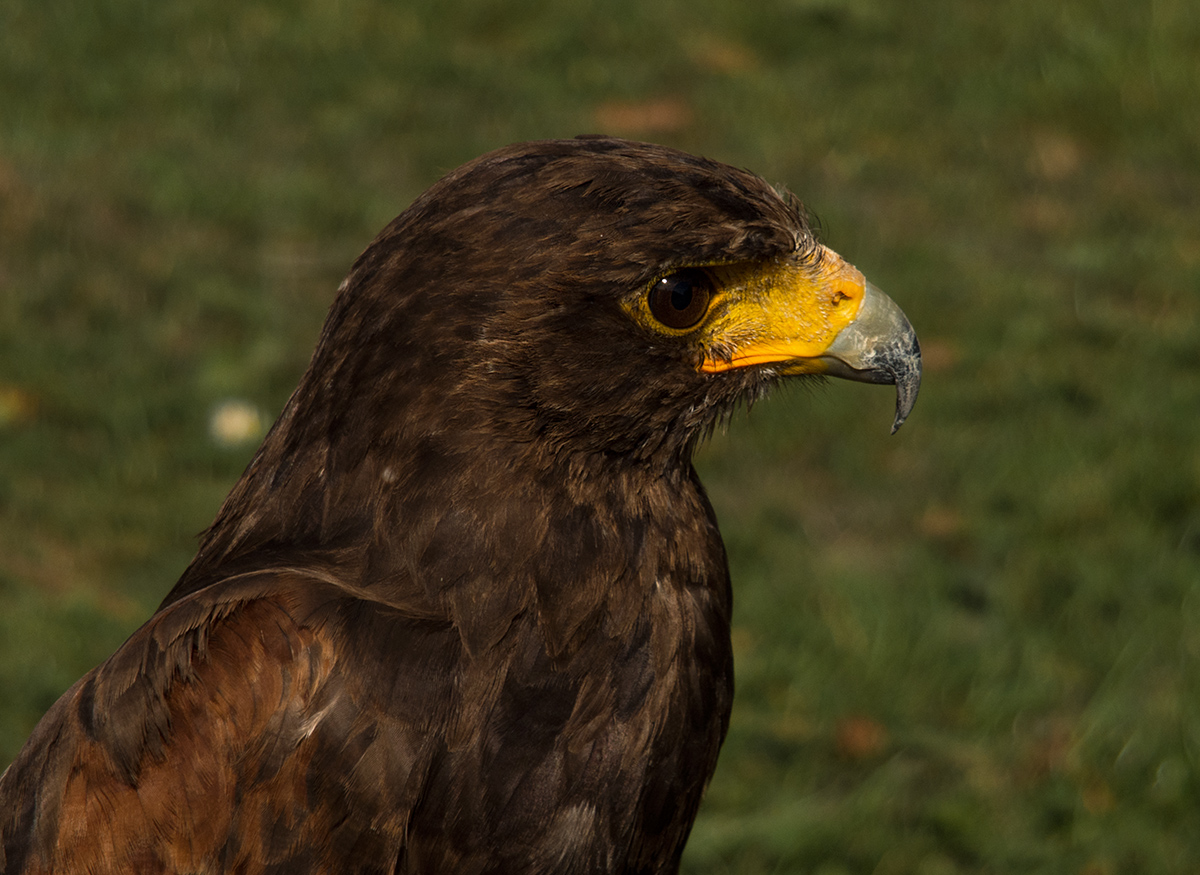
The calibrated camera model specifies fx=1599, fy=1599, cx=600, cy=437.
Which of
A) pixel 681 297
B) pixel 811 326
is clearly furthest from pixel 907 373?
pixel 681 297

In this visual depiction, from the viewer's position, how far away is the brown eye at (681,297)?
2.83 meters

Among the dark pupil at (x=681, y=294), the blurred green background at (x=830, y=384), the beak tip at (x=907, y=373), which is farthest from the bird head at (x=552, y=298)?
the blurred green background at (x=830, y=384)

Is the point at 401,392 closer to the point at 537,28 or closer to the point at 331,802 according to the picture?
the point at 331,802

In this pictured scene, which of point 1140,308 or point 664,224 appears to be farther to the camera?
point 1140,308

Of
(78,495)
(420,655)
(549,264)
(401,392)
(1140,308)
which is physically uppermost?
(549,264)

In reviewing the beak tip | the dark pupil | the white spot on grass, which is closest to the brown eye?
the dark pupil

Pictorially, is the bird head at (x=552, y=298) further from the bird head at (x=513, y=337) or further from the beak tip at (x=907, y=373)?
the beak tip at (x=907, y=373)

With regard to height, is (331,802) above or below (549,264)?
below

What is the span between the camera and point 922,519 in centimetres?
608

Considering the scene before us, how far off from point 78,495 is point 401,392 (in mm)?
3609

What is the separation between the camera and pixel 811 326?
3049 millimetres

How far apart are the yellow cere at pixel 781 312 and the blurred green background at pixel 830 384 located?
1.80ft

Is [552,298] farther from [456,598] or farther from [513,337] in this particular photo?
[456,598]

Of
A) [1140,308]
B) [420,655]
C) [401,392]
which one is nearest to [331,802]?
[420,655]
